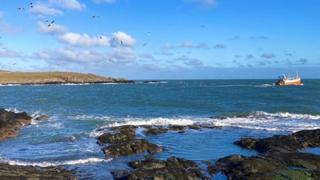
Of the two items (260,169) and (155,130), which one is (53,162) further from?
(155,130)

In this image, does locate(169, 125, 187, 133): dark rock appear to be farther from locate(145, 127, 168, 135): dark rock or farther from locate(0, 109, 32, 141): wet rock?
locate(0, 109, 32, 141): wet rock

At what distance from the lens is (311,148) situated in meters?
30.8

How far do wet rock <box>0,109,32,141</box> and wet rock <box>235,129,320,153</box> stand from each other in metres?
16.3

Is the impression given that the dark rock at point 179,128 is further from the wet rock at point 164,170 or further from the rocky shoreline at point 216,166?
the wet rock at point 164,170

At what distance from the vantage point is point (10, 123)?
42.0 meters

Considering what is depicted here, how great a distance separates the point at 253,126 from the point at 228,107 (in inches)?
969

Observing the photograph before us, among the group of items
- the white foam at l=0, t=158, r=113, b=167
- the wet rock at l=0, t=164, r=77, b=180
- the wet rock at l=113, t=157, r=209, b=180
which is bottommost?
the white foam at l=0, t=158, r=113, b=167

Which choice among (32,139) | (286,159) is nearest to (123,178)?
(286,159)

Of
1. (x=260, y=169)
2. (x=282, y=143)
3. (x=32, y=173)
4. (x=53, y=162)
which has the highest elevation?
(x=282, y=143)

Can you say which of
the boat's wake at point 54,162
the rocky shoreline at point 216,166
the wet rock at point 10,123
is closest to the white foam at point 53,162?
the boat's wake at point 54,162

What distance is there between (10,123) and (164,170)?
77.2 ft

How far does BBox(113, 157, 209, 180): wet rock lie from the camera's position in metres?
21.0

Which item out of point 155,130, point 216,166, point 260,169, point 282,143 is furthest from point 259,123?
point 260,169

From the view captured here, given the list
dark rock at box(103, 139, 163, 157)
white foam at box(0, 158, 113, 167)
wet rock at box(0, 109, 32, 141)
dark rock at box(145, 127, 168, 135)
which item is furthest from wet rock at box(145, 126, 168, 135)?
white foam at box(0, 158, 113, 167)
